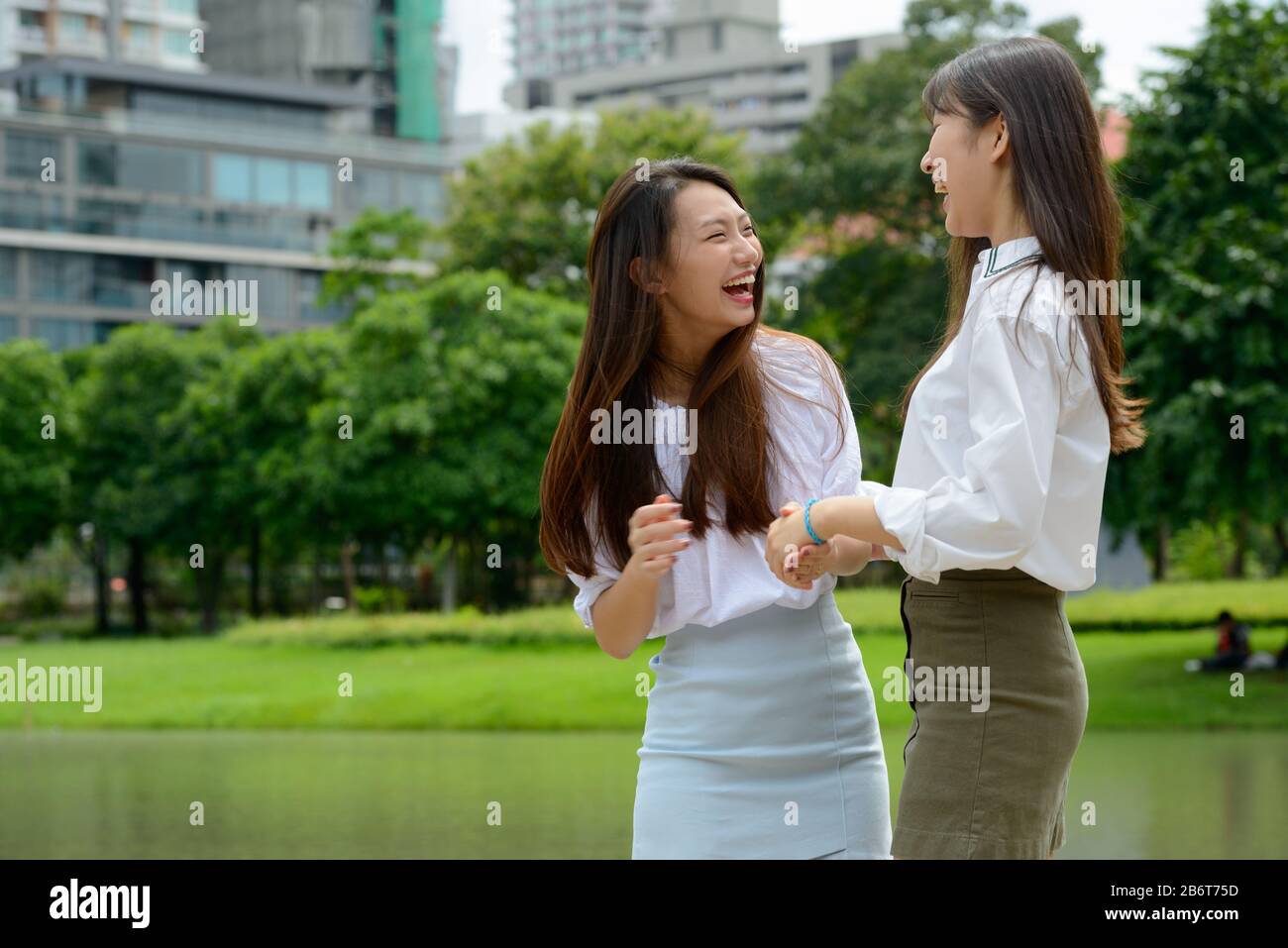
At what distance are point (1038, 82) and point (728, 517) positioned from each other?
0.85m

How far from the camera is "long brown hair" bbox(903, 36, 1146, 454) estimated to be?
2.38 m

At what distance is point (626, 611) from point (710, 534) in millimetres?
193

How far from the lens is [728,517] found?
2.65 meters

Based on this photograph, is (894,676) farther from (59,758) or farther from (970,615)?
(59,758)

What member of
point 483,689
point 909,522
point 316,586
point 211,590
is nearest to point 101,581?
point 211,590

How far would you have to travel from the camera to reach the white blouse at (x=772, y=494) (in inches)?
103

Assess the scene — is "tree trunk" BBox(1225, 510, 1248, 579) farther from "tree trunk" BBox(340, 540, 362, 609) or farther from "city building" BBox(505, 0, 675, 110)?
"city building" BBox(505, 0, 675, 110)

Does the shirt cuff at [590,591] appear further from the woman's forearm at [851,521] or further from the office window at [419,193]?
the office window at [419,193]

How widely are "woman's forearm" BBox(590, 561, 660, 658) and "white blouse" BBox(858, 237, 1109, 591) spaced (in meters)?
0.42

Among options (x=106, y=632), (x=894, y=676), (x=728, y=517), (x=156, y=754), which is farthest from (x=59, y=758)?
(x=106, y=632)

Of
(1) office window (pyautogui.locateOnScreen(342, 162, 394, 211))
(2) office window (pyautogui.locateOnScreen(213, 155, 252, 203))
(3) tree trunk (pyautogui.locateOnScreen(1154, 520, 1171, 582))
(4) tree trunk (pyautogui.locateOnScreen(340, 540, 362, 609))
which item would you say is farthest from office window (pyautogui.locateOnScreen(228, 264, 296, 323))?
(3) tree trunk (pyautogui.locateOnScreen(1154, 520, 1171, 582))

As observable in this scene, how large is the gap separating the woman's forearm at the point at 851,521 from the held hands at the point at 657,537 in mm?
268

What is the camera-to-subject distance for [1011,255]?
2.43 metres

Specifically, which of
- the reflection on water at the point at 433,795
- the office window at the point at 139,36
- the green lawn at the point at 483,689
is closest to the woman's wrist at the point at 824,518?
the reflection on water at the point at 433,795
